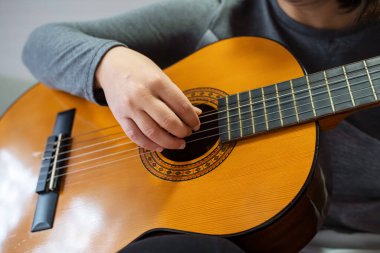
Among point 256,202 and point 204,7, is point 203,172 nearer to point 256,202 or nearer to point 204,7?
point 256,202

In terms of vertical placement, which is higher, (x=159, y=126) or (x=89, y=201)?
(x=159, y=126)

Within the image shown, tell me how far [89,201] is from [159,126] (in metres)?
0.22

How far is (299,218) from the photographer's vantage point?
1.85 feet

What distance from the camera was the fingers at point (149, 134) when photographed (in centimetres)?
64

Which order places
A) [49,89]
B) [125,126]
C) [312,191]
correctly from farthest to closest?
[49,89] < [125,126] < [312,191]

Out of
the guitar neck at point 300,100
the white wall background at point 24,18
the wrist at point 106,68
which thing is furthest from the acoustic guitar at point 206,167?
the white wall background at point 24,18

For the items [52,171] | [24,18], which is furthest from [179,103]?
[24,18]

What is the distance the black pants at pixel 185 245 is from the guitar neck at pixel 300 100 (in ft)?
0.64

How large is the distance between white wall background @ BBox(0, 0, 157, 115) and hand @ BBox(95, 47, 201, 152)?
694mm

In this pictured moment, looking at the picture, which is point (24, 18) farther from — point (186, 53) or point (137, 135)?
point (137, 135)

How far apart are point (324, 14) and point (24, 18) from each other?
3.77ft

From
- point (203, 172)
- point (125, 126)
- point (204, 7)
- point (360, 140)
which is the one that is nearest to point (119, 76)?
point (125, 126)

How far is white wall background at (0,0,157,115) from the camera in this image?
130cm

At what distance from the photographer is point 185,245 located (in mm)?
509
